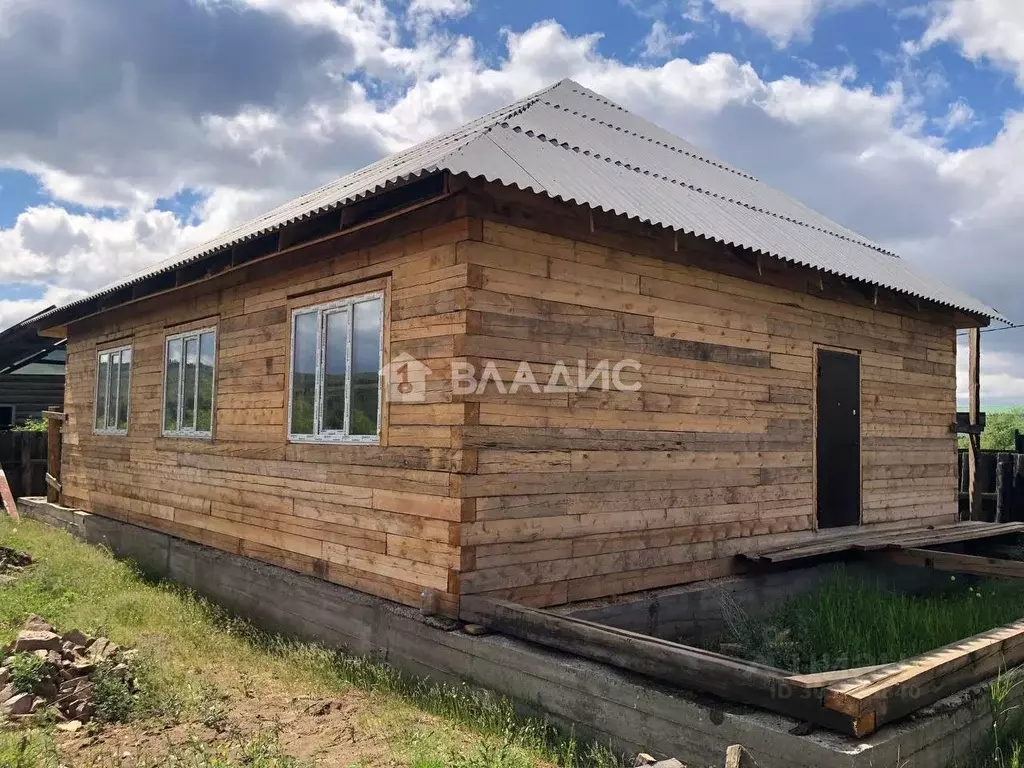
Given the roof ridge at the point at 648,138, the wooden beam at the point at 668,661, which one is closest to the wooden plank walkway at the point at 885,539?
the wooden beam at the point at 668,661

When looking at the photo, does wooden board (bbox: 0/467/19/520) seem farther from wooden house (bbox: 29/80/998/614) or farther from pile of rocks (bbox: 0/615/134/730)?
pile of rocks (bbox: 0/615/134/730)

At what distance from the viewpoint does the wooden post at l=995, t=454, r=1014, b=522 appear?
13.1 m

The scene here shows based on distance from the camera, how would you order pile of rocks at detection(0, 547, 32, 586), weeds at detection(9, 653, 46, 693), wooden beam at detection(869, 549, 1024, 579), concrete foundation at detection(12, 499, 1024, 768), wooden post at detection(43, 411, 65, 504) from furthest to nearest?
wooden post at detection(43, 411, 65, 504)
pile of rocks at detection(0, 547, 32, 586)
wooden beam at detection(869, 549, 1024, 579)
weeds at detection(9, 653, 46, 693)
concrete foundation at detection(12, 499, 1024, 768)

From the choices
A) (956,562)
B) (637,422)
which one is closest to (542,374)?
(637,422)

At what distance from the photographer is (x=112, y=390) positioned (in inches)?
474

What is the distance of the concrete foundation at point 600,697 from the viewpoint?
12.9 feet

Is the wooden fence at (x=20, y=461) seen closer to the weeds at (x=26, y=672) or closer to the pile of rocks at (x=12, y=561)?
the pile of rocks at (x=12, y=561)

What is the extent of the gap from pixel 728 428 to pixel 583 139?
3135mm

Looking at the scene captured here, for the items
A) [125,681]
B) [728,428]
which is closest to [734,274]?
[728,428]

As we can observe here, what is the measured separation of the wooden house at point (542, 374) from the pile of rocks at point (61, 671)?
72.5 inches

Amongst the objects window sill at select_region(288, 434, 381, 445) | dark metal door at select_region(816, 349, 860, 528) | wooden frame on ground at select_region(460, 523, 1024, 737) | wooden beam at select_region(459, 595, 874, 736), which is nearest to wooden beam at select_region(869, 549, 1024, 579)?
dark metal door at select_region(816, 349, 860, 528)

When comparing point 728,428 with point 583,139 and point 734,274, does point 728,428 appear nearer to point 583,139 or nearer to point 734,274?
point 734,274

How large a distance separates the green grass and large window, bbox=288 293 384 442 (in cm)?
355

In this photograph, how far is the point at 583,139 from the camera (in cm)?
790
